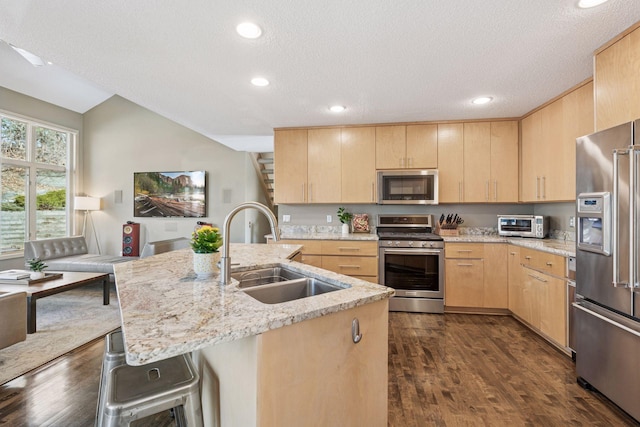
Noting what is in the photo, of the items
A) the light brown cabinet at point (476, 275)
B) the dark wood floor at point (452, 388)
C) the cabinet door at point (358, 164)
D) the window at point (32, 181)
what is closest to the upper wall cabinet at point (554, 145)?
the light brown cabinet at point (476, 275)

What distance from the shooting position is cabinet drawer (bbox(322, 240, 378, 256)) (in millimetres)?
3619

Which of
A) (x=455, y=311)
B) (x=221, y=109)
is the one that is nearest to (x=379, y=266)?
(x=455, y=311)

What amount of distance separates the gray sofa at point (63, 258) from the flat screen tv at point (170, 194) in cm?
151

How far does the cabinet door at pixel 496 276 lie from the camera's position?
133 inches

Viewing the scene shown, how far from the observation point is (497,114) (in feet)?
11.6

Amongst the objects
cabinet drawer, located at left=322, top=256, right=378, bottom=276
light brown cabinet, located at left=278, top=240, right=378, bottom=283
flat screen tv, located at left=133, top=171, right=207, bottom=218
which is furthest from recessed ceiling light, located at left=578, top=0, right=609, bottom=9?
flat screen tv, located at left=133, top=171, right=207, bottom=218

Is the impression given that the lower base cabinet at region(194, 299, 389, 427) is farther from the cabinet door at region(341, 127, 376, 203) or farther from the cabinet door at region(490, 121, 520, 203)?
the cabinet door at region(490, 121, 520, 203)

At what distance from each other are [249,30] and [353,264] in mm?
2652

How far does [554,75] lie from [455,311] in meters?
2.58

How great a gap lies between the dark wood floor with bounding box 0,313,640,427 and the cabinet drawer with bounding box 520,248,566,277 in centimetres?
69

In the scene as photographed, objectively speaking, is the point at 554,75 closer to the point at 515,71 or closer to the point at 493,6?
the point at 515,71

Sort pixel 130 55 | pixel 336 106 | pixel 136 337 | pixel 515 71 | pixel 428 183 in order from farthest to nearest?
pixel 428 183, pixel 336 106, pixel 515 71, pixel 130 55, pixel 136 337

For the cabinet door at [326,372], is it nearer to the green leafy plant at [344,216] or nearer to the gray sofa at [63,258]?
the green leafy plant at [344,216]

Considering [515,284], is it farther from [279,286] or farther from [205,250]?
[205,250]
